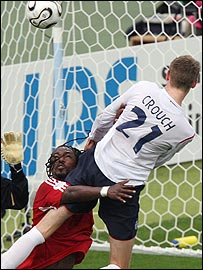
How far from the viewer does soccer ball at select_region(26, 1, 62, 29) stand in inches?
304

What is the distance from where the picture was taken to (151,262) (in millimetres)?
8188

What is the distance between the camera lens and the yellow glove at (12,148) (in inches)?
236

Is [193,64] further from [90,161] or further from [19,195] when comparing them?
[19,195]

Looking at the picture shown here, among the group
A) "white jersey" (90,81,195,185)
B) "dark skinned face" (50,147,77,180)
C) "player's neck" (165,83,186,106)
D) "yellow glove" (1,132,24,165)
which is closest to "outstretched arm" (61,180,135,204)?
"white jersey" (90,81,195,185)

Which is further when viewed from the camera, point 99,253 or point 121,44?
point 121,44

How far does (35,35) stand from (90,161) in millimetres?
4105

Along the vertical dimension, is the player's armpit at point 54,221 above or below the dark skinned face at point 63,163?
below

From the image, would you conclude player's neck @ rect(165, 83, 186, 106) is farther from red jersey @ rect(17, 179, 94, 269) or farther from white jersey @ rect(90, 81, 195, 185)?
red jersey @ rect(17, 179, 94, 269)

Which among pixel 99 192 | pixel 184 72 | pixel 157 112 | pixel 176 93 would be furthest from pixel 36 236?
pixel 184 72

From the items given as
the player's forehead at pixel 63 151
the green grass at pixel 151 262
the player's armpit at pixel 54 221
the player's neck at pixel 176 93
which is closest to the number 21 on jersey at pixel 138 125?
Answer: the player's neck at pixel 176 93

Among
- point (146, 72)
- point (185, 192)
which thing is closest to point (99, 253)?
point (185, 192)

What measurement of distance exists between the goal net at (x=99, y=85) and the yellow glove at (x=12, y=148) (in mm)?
2670

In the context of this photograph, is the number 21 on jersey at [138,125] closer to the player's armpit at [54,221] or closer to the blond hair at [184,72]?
the blond hair at [184,72]

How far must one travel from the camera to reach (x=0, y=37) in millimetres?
10375
